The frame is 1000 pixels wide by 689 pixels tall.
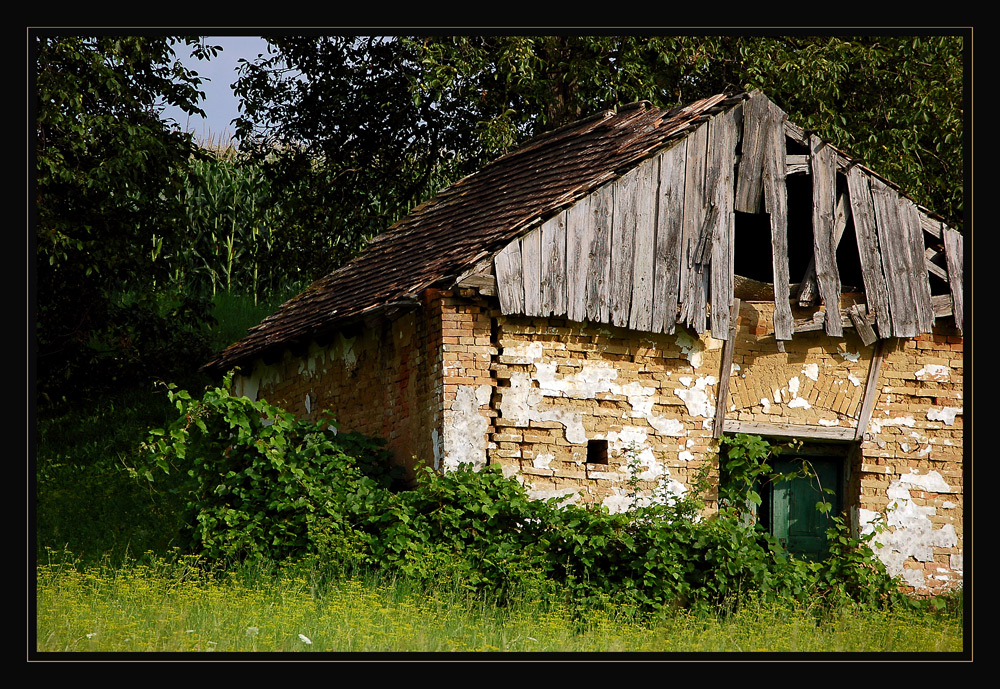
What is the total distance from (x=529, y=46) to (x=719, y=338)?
6553mm

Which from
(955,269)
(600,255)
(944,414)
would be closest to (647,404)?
(600,255)

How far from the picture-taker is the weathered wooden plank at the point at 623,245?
10906mm

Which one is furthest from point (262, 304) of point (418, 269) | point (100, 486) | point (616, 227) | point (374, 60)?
point (616, 227)

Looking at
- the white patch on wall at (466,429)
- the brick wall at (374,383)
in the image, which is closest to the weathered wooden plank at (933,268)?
the white patch on wall at (466,429)

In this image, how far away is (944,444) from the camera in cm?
1155

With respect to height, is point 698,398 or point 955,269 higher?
point 955,269

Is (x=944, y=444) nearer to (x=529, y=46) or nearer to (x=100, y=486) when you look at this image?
(x=529, y=46)

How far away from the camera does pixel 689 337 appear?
11.2 m

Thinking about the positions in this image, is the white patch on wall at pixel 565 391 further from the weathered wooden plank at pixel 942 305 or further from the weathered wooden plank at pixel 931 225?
the weathered wooden plank at pixel 931 225

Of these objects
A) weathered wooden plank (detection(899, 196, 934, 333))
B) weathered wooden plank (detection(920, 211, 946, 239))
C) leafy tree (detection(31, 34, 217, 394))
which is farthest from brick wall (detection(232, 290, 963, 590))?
leafy tree (detection(31, 34, 217, 394))

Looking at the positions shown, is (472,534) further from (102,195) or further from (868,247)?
(102,195)

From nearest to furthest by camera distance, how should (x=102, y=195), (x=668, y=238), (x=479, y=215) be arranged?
1. (x=668, y=238)
2. (x=479, y=215)
3. (x=102, y=195)

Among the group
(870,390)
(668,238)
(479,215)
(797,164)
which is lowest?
(870,390)

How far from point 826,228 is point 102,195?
9748 mm
